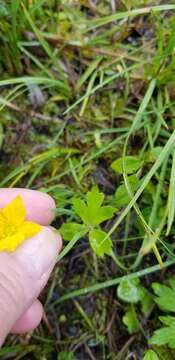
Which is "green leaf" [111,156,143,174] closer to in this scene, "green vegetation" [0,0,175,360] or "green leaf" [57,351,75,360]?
"green vegetation" [0,0,175,360]

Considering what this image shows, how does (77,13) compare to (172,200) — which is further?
(77,13)

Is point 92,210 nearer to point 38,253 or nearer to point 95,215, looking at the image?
point 95,215

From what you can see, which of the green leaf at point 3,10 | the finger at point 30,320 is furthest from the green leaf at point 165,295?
the green leaf at point 3,10

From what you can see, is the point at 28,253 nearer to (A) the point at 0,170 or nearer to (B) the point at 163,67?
(A) the point at 0,170

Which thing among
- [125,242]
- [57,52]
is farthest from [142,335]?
[57,52]

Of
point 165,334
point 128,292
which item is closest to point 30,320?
point 128,292

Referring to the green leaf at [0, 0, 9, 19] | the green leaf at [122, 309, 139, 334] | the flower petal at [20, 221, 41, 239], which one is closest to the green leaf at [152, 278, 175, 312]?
the green leaf at [122, 309, 139, 334]
